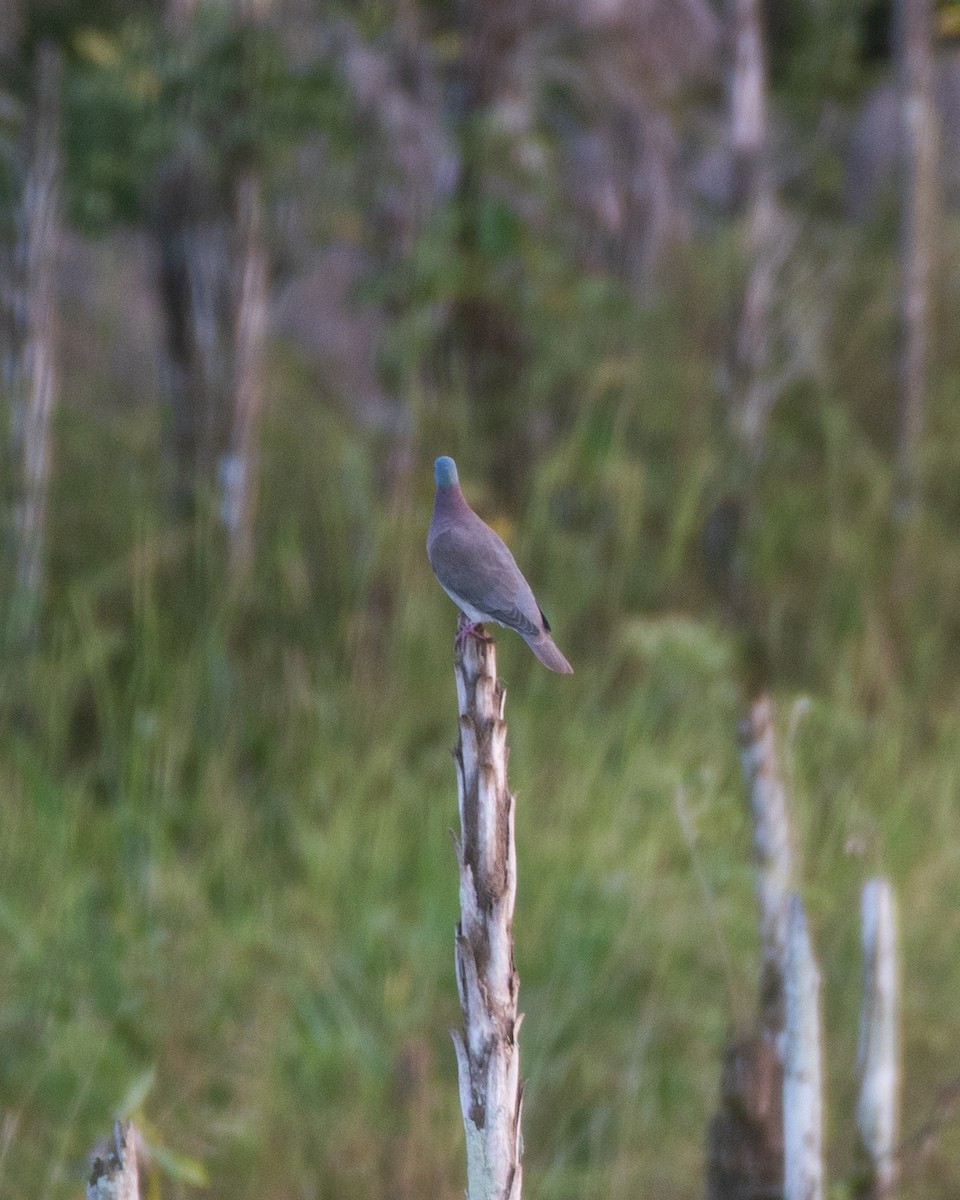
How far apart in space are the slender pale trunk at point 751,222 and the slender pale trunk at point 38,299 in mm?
2435

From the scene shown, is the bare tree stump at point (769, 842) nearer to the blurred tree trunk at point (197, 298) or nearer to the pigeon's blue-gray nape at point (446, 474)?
the pigeon's blue-gray nape at point (446, 474)

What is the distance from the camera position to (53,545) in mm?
5004

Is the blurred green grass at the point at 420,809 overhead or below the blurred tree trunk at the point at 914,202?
below

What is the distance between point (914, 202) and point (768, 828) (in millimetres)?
4487

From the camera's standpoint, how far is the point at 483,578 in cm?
191

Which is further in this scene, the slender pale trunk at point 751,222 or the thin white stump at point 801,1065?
the slender pale trunk at point 751,222

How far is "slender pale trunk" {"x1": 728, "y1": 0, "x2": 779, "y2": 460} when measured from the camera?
17.9ft

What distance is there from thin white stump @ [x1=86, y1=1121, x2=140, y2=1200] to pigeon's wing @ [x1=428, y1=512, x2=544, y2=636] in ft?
2.79

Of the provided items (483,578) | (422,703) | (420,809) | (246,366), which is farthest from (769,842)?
(246,366)

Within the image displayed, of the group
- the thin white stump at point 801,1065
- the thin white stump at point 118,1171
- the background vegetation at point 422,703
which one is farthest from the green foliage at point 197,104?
the thin white stump at point 118,1171

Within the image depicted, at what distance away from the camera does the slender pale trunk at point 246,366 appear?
484 cm

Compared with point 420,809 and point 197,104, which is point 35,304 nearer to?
point 197,104

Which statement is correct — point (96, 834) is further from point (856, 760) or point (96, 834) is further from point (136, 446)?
point (136, 446)

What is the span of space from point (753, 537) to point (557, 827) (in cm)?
210
